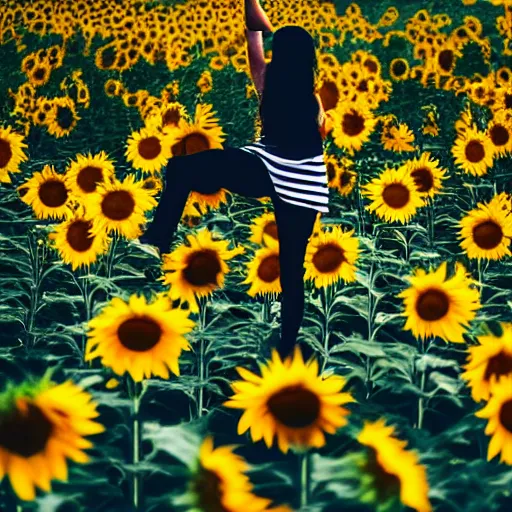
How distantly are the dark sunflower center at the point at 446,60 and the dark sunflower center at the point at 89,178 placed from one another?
5.25ft

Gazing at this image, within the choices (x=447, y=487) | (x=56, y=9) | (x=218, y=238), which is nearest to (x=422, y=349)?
(x=447, y=487)

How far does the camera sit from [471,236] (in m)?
1.77

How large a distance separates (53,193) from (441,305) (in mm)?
877

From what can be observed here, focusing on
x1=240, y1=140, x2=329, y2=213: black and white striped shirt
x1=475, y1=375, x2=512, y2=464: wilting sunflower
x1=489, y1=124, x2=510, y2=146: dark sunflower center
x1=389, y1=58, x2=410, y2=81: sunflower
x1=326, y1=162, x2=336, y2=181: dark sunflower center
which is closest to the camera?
x1=475, y1=375, x2=512, y2=464: wilting sunflower

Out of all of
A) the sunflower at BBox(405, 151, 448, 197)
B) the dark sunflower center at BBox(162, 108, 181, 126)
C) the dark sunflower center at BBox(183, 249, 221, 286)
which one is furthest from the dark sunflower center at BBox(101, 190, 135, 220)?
the sunflower at BBox(405, 151, 448, 197)

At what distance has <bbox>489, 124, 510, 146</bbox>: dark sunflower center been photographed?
2.12 metres

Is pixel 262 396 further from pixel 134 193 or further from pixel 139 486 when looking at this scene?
pixel 134 193

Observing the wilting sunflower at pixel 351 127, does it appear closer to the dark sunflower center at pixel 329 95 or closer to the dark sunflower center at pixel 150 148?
the dark sunflower center at pixel 329 95

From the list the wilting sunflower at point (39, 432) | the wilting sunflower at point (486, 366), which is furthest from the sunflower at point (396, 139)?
the wilting sunflower at point (39, 432)

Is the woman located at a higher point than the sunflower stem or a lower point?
higher

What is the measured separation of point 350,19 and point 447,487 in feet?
6.57

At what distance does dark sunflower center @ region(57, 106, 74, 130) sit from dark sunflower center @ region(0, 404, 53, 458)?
1.83 meters

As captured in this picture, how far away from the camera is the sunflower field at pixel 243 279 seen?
0.83m

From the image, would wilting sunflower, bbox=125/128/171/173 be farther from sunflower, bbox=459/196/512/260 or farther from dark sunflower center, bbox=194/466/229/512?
dark sunflower center, bbox=194/466/229/512
